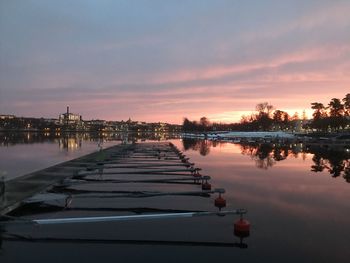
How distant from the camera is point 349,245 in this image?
1285cm

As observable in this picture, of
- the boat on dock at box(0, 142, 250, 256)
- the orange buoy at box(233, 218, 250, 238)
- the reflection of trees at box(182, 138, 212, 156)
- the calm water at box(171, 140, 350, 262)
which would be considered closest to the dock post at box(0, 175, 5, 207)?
the boat on dock at box(0, 142, 250, 256)

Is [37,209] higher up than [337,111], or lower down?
lower down

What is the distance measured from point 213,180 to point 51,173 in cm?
928

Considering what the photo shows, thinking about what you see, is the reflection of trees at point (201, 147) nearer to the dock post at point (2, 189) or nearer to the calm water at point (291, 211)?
the calm water at point (291, 211)

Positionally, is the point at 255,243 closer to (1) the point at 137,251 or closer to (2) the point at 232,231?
(2) the point at 232,231

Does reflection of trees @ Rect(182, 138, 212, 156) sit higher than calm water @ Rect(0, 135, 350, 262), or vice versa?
reflection of trees @ Rect(182, 138, 212, 156)

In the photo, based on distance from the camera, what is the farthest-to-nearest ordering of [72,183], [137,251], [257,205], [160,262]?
[72,183]
[257,205]
[137,251]
[160,262]

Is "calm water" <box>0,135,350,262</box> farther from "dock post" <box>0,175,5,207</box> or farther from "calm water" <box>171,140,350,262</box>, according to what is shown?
"dock post" <box>0,175,5,207</box>

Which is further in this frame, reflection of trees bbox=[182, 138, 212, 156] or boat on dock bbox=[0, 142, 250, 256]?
Answer: reflection of trees bbox=[182, 138, 212, 156]

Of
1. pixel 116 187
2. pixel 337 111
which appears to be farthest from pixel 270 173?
pixel 337 111

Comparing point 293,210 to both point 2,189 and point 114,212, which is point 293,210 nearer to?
point 114,212

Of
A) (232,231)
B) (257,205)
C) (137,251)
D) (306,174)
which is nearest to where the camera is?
(137,251)

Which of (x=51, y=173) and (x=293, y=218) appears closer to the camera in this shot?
(x=293, y=218)

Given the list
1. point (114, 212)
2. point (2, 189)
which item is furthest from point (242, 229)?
point (2, 189)
